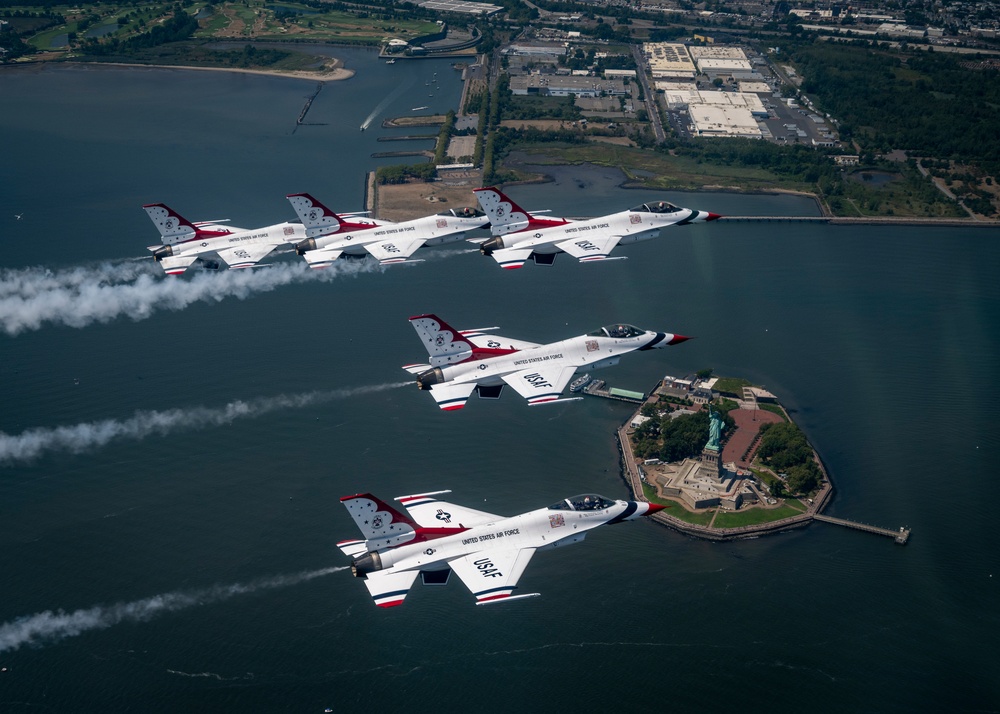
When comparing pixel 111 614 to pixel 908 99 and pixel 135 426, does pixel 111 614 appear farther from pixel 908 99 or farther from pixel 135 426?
pixel 908 99

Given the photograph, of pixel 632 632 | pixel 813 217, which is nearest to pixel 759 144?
pixel 813 217

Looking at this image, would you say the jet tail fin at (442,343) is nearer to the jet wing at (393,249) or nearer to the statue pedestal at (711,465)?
the jet wing at (393,249)

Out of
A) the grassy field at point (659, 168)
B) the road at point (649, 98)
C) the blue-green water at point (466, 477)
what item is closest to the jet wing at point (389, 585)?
the blue-green water at point (466, 477)

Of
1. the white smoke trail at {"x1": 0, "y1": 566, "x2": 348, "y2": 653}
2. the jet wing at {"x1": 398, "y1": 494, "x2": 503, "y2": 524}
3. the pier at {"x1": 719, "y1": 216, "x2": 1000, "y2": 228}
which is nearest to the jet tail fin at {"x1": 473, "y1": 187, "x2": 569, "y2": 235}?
the jet wing at {"x1": 398, "y1": 494, "x2": 503, "y2": 524}

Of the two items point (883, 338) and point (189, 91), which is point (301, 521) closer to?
point (883, 338)

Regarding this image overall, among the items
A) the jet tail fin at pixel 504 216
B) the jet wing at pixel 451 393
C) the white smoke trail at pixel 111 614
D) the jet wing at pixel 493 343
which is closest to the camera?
A: the jet wing at pixel 451 393

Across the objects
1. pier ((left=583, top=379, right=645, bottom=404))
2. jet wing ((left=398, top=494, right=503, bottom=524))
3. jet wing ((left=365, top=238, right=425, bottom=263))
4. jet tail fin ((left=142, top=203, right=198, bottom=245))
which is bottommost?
pier ((left=583, top=379, right=645, bottom=404))

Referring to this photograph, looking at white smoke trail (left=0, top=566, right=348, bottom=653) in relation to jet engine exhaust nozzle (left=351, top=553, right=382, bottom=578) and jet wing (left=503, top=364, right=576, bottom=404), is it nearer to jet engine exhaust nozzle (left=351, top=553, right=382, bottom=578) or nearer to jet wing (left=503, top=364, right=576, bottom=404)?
jet engine exhaust nozzle (left=351, top=553, right=382, bottom=578)
